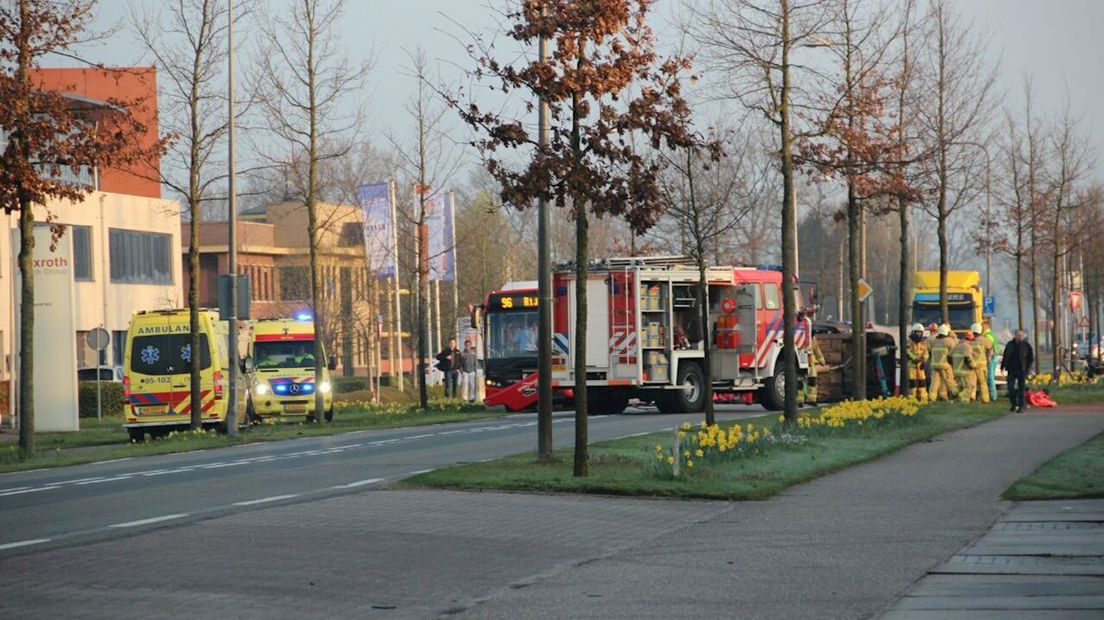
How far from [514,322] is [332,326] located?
33325 millimetres

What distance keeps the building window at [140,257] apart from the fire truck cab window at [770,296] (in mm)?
36652

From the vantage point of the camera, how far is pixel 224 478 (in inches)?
793

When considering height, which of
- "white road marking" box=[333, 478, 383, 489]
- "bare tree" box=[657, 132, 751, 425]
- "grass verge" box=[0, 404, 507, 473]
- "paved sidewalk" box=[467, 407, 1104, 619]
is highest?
"bare tree" box=[657, 132, 751, 425]

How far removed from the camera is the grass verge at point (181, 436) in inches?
1053

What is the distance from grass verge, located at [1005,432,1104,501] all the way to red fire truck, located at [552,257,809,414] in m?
14.4

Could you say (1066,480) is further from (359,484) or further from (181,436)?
(181,436)

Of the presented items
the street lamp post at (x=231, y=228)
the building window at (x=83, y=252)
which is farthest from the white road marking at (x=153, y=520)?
the building window at (x=83, y=252)

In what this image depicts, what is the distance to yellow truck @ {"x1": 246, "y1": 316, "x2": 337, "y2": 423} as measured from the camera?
4091 cm

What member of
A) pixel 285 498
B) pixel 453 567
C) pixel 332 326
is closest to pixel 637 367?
pixel 285 498

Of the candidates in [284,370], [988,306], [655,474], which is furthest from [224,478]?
[988,306]

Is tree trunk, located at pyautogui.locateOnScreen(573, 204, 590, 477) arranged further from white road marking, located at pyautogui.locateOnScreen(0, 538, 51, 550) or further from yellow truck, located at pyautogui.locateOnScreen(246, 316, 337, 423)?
yellow truck, located at pyautogui.locateOnScreen(246, 316, 337, 423)

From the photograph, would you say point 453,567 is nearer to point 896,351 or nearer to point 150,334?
point 150,334

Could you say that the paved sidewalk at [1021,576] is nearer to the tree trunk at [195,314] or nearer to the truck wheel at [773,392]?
the tree trunk at [195,314]

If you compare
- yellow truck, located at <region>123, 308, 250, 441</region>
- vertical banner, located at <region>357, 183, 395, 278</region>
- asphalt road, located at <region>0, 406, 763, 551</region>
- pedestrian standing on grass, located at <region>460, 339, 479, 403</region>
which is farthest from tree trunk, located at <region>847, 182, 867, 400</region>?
pedestrian standing on grass, located at <region>460, 339, 479, 403</region>
